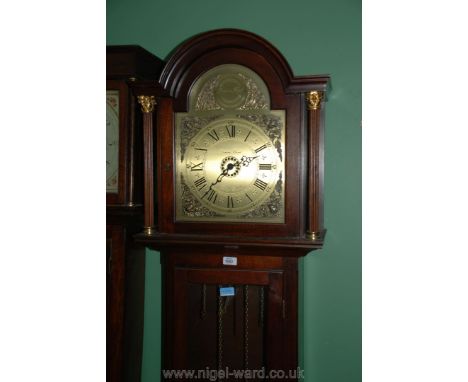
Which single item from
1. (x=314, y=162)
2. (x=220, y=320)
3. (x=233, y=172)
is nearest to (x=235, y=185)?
(x=233, y=172)

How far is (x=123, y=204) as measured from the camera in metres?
1.38

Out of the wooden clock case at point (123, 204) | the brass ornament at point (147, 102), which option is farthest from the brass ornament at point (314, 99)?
the wooden clock case at point (123, 204)

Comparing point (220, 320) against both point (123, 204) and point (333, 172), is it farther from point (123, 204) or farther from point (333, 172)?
point (333, 172)

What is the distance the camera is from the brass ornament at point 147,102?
1.26m

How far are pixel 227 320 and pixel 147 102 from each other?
83 cm

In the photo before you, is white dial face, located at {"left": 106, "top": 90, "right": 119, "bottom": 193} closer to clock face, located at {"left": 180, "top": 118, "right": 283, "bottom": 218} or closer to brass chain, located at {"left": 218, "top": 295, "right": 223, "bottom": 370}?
clock face, located at {"left": 180, "top": 118, "right": 283, "bottom": 218}

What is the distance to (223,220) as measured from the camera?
123 centimetres

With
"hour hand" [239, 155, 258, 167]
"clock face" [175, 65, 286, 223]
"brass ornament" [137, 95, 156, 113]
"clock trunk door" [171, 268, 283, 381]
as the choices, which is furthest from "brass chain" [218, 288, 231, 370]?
"brass ornament" [137, 95, 156, 113]

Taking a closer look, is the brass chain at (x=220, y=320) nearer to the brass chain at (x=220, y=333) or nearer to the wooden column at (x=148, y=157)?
the brass chain at (x=220, y=333)

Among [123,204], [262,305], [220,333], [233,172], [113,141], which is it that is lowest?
[220,333]

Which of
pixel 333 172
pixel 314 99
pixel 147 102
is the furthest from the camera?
A: pixel 333 172

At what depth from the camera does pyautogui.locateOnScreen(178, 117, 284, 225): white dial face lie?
3.97 feet

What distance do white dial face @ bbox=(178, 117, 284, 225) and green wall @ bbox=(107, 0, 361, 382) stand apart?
0.44 metres

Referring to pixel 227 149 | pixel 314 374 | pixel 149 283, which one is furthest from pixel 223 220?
pixel 314 374
